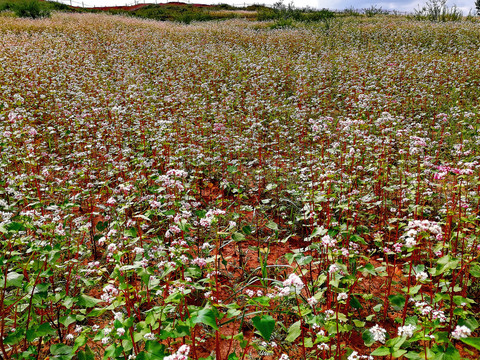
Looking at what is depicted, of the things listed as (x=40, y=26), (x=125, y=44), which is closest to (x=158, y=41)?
(x=125, y=44)

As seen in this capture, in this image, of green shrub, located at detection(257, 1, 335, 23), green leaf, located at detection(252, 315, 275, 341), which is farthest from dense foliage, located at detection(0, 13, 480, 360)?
green shrub, located at detection(257, 1, 335, 23)

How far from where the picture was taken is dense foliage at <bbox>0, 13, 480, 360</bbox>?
2.45m

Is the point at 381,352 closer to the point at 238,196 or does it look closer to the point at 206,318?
the point at 206,318

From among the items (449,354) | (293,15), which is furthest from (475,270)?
(293,15)

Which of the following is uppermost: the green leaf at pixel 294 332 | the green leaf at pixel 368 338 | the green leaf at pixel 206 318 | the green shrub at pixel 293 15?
the green shrub at pixel 293 15

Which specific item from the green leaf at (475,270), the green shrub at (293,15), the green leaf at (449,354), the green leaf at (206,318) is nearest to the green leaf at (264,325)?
the green leaf at (206,318)

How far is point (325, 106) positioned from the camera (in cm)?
936

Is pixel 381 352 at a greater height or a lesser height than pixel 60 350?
greater

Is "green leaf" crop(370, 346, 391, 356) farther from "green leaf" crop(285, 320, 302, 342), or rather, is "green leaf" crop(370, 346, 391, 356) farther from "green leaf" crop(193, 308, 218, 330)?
"green leaf" crop(193, 308, 218, 330)

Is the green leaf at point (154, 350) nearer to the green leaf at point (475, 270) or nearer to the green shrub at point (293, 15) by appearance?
the green leaf at point (475, 270)

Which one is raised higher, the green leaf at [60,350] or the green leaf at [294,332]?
the green leaf at [294,332]

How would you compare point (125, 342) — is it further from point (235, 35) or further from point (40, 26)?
point (40, 26)

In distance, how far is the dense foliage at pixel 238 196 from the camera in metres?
2.45

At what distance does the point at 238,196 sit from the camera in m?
4.11
